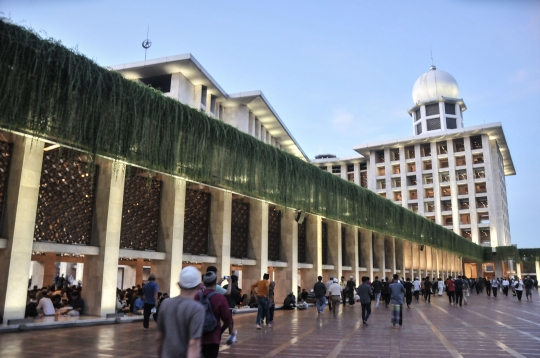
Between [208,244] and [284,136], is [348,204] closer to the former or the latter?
[208,244]

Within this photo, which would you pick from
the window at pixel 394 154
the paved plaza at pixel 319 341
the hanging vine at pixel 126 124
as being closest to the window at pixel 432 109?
the window at pixel 394 154

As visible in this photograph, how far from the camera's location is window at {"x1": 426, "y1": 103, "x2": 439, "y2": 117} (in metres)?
81.7

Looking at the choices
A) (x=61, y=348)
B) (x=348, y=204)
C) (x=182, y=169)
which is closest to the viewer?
(x=61, y=348)

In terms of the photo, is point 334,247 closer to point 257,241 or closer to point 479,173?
point 257,241

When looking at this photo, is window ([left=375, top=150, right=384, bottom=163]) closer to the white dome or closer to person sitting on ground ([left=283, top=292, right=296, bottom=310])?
the white dome

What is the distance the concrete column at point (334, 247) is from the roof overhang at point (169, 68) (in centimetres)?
1980

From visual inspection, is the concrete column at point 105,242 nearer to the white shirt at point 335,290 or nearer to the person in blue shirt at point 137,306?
the person in blue shirt at point 137,306

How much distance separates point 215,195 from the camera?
683 inches

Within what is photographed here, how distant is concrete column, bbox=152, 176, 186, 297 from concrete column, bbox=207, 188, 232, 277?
2011 mm

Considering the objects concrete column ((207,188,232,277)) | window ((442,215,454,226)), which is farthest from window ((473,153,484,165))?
concrete column ((207,188,232,277))

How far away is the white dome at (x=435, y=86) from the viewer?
8206cm

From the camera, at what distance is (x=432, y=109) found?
82.1 meters

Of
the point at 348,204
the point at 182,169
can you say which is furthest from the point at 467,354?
the point at 348,204

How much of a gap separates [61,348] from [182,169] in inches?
295
